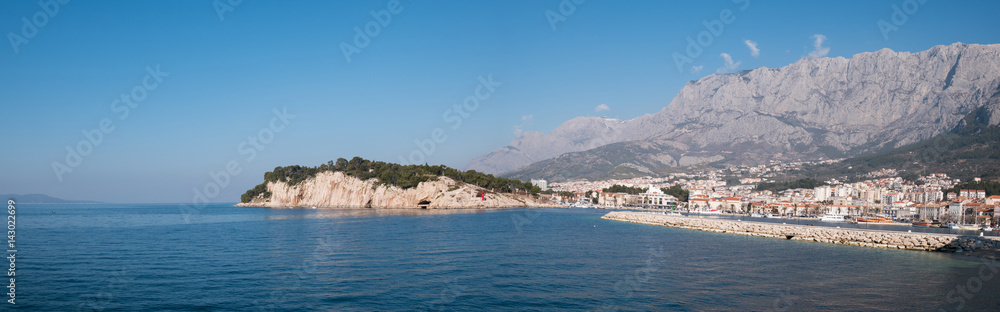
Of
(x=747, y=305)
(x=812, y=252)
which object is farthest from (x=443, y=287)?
(x=812, y=252)

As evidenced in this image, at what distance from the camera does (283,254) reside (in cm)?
2950

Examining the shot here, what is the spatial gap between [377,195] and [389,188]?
3.94m

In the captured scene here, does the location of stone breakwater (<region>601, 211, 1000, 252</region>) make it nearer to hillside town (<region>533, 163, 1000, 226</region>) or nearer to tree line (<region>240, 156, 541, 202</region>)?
hillside town (<region>533, 163, 1000, 226</region>)

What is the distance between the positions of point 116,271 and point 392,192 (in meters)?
100

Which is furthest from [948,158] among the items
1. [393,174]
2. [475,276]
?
[475,276]

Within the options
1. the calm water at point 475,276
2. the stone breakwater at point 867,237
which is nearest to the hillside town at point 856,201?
the stone breakwater at point 867,237

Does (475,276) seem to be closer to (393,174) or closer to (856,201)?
(393,174)

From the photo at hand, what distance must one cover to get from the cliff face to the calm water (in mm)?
82645

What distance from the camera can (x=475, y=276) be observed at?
75.4 feet

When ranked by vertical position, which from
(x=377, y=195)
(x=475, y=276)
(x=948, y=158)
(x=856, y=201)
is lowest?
(x=377, y=195)

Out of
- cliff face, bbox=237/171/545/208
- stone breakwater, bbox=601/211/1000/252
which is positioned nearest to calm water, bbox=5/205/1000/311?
stone breakwater, bbox=601/211/1000/252

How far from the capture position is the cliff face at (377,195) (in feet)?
394

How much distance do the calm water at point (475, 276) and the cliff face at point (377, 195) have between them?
271 ft

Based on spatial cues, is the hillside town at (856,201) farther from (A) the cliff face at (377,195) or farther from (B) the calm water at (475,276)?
(B) the calm water at (475,276)
